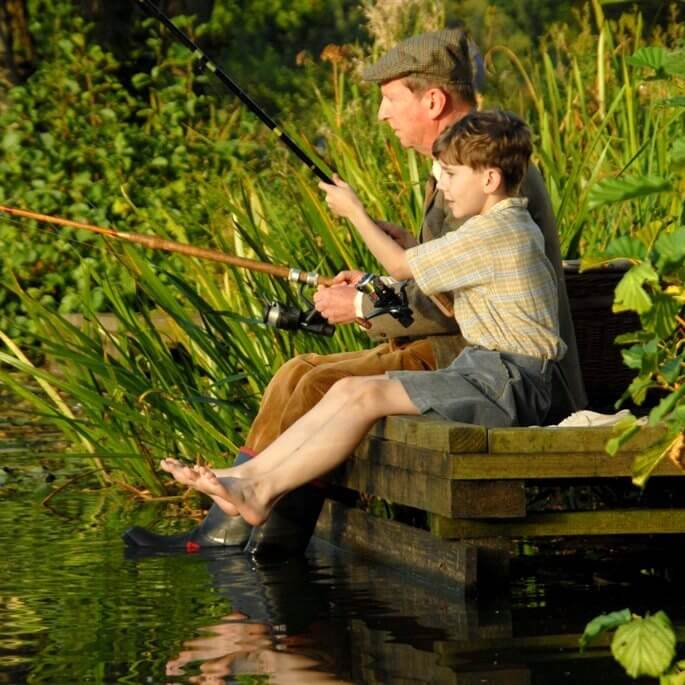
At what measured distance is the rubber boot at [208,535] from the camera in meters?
7.23

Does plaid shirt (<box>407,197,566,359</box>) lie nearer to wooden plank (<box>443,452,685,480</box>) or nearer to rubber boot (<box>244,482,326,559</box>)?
wooden plank (<box>443,452,685,480</box>)

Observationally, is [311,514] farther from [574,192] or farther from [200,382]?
[574,192]

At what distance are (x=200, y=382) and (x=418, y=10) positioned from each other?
3.26 meters

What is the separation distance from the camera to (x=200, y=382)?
846 cm

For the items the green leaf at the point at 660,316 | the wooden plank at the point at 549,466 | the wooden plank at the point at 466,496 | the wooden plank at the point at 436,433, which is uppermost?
the green leaf at the point at 660,316

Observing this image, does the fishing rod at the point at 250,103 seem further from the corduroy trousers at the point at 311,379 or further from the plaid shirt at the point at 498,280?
the plaid shirt at the point at 498,280

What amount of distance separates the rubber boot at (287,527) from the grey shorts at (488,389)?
0.74 meters

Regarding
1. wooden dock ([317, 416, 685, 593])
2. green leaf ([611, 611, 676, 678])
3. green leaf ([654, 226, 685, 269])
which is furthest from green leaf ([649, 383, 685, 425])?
wooden dock ([317, 416, 685, 593])

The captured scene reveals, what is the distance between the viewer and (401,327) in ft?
23.2

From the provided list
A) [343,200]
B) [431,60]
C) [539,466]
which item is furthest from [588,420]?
[431,60]

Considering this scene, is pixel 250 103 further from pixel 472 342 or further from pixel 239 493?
pixel 239 493

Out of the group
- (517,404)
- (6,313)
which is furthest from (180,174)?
(517,404)

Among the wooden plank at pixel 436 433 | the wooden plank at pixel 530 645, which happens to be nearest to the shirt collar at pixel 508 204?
the wooden plank at pixel 436 433

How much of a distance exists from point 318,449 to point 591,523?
2.81ft
